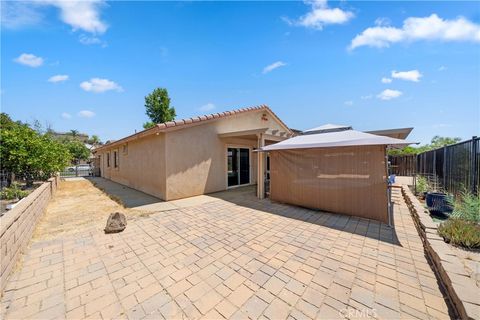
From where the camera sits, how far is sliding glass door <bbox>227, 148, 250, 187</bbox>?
10.5 m

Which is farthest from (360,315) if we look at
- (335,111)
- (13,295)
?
(335,111)

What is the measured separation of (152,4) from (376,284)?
10.5 metres

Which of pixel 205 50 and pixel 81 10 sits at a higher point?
pixel 205 50

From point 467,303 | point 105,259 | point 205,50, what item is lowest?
point 105,259

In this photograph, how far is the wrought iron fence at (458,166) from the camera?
5609 millimetres

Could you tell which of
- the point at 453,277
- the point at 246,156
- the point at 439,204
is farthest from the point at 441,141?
the point at 453,277

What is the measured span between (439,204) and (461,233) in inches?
95.5

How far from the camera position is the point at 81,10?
5.88m

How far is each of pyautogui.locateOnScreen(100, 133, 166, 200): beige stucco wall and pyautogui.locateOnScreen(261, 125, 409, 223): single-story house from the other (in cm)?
448

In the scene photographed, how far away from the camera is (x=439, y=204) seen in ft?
18.2

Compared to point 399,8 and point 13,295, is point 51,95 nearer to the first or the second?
point 13,295

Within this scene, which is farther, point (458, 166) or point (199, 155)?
point (199, 155)

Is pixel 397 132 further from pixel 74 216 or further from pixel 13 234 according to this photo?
pixel 74 216

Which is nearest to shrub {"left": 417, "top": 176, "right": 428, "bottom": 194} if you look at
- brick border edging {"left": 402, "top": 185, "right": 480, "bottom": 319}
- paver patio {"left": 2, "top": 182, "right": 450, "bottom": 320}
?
paver patio {"left": 2, "top": 182, "right": 450, "bottom": 320}
